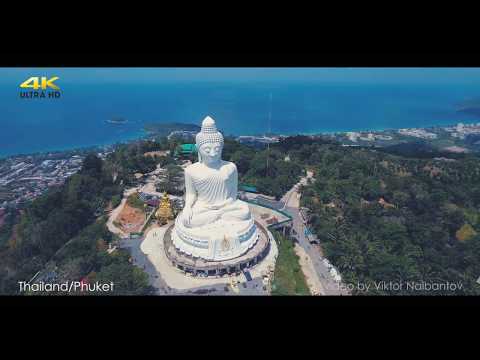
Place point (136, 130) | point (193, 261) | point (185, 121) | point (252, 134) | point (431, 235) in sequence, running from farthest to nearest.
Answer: point (185, 121)
point (252, 134)
point (136, 130)
point (431, 235)
point (193, 261)

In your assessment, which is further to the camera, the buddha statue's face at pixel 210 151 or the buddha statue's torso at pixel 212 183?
the buddha statue's torso at pixel 212 183

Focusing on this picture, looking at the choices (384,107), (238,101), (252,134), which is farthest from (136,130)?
(384,107)

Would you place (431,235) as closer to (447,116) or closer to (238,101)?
(447,116)

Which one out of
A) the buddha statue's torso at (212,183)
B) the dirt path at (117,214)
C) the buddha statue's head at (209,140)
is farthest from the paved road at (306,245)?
the dirt path at (117,214)

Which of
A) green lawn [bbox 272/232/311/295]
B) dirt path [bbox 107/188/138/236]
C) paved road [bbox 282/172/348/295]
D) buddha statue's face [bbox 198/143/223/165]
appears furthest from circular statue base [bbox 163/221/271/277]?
buddha statue's face [bbox 198/143/223/165]

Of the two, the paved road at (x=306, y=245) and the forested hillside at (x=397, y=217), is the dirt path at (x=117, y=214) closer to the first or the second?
the paved road at (x=306, y=245)
